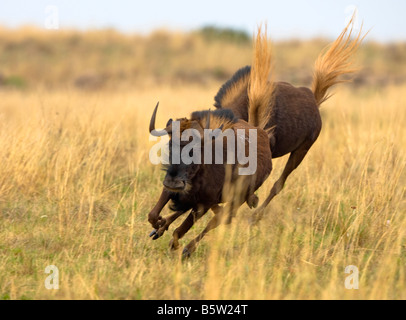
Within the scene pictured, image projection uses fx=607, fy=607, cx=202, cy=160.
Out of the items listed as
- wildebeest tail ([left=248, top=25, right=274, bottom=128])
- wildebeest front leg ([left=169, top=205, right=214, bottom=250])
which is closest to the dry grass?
wildebeest front leg ([left=169, top=205, right=214, bottom=250])

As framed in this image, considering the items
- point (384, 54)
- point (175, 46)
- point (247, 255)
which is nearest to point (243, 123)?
point (247, 255)

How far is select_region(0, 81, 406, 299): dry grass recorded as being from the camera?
4.32 metres

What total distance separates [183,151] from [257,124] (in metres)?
1.63

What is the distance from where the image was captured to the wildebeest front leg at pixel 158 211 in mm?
4918

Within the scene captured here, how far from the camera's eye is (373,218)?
18.6 feet

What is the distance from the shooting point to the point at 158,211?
4.93 m

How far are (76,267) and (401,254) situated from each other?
110 inches

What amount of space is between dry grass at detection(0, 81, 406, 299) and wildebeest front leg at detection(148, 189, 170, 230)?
0.72 feet

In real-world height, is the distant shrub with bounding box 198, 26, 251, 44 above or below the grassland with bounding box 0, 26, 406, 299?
above

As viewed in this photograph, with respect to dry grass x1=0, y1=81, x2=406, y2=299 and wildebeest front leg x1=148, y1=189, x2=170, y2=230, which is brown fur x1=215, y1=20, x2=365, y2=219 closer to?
dry grass x1=0, y1=81, x2=406, y2=299

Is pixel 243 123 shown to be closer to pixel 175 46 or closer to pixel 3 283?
pixel 3 283

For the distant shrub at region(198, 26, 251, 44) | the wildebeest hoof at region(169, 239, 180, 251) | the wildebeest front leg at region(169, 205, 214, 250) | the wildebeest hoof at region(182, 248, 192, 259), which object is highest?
the distant shrub at region(198, 26, 251, 44)

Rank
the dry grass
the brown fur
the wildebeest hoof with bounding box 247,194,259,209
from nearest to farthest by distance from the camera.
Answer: the dry grass, the wildebeest hoof with bounding box 247,194,259,209, the brown fur

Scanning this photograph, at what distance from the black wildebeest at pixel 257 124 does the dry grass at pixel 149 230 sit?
10.7 inches
